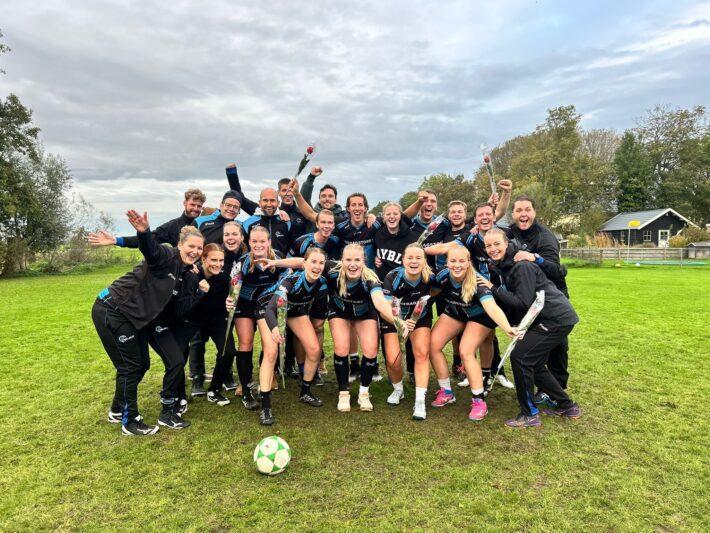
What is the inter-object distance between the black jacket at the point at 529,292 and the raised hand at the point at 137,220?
146 inches

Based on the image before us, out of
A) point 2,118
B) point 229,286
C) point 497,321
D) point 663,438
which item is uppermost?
point 2,118

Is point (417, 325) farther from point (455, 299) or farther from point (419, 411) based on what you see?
point (419, 411)

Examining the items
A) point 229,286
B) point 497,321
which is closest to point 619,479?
point 497,321

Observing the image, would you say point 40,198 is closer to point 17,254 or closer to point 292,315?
point 17,254

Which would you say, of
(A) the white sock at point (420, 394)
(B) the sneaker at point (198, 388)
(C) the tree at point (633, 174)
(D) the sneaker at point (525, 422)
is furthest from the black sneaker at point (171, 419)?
(C) the tree at point (633, 174)

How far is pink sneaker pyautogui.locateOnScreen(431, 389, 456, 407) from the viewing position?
5.16 meters

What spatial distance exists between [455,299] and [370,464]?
2.12 meters

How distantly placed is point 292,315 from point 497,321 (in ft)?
7.89

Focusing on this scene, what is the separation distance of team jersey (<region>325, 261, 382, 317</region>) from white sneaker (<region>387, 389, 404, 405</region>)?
3.55ft

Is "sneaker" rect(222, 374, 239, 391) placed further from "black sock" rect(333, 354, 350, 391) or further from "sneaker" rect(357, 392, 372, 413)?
"sneaker" rect(357, 392, 372, 413)

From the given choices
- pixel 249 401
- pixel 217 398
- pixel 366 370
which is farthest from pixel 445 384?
pixel 217 398

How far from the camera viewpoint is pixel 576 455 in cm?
391

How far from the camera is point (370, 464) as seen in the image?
3.82 m

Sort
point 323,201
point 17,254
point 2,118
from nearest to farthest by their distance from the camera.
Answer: point 323,201 → point 2,118 → point 17,254
